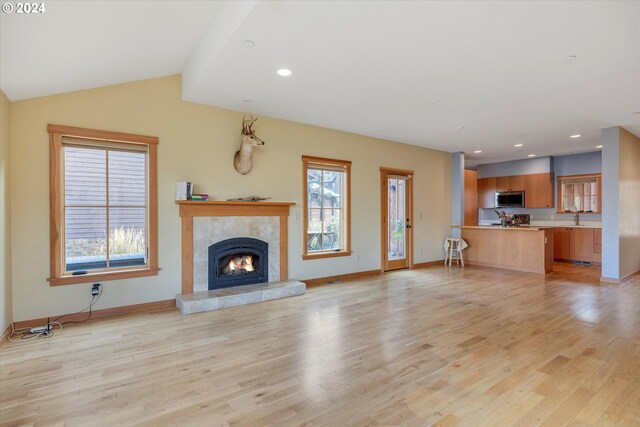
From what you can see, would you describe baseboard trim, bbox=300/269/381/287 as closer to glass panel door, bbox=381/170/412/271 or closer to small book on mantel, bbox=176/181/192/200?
glass panel door, bbox=381/170/412/271

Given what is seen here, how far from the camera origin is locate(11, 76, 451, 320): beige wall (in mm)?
3580

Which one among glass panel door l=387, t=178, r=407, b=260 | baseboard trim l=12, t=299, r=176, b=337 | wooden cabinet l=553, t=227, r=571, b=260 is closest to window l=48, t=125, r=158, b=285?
baseboard trim l=12, t=299, r=176, b=337

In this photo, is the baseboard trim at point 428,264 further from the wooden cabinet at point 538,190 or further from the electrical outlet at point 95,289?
the electrical outlet at point 95,289

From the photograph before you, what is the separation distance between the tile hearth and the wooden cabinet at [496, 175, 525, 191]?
7.28 meters

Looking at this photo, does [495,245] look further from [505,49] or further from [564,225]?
[505,49]

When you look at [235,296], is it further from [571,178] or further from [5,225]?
[571,178]

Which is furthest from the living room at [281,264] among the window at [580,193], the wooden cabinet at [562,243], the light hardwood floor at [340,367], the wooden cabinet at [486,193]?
the wooden cabinet at [486,193]

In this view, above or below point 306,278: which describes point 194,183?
above

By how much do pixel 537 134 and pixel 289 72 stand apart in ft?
16.9

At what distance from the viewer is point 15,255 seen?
3.52m

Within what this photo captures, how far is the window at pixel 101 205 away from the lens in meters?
3.75

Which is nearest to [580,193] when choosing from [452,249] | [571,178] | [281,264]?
[571,178]

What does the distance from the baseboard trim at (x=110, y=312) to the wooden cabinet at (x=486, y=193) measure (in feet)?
29.7

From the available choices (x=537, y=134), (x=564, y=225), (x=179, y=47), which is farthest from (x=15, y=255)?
→ (x=564, y=225)
